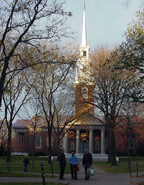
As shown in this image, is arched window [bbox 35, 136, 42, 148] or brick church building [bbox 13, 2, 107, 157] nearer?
brick church building [bbox 13, 2, 107, 157]

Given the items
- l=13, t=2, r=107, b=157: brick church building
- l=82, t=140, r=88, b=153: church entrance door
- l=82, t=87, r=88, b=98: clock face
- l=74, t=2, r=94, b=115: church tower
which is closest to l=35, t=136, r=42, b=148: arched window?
l=13, t=2, r=107, b=157: brick church building

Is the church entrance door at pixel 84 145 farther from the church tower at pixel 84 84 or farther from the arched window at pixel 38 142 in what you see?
the church tower at pixel 84 84

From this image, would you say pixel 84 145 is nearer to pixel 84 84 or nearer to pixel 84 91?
pixel 84 91

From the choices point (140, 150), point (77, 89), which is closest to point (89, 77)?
point (77, 89)

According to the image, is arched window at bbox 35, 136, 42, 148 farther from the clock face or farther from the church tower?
the clock face

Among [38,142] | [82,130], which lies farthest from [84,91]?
[38,142]

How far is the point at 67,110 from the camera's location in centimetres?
3419

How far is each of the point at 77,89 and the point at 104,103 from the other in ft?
14.0

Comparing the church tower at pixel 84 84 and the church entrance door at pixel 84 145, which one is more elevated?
the church tower at pixel 84 84

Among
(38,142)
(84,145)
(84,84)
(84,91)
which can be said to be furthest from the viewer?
(38,142)

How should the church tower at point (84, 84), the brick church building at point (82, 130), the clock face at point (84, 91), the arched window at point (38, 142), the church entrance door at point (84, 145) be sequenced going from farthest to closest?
the arched window at point (38, 142), the church entrance door at point (84, 145), the clock face at point (84, 91), the brick church building at point (82, 130), the church tower at point (84, 84)

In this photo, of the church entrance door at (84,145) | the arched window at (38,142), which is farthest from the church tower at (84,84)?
the arched window at (38,142)

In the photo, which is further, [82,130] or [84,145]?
[84,145]

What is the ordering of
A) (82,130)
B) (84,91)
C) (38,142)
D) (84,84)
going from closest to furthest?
(84,84) → (84,91) → (82,130) → (38,142)
